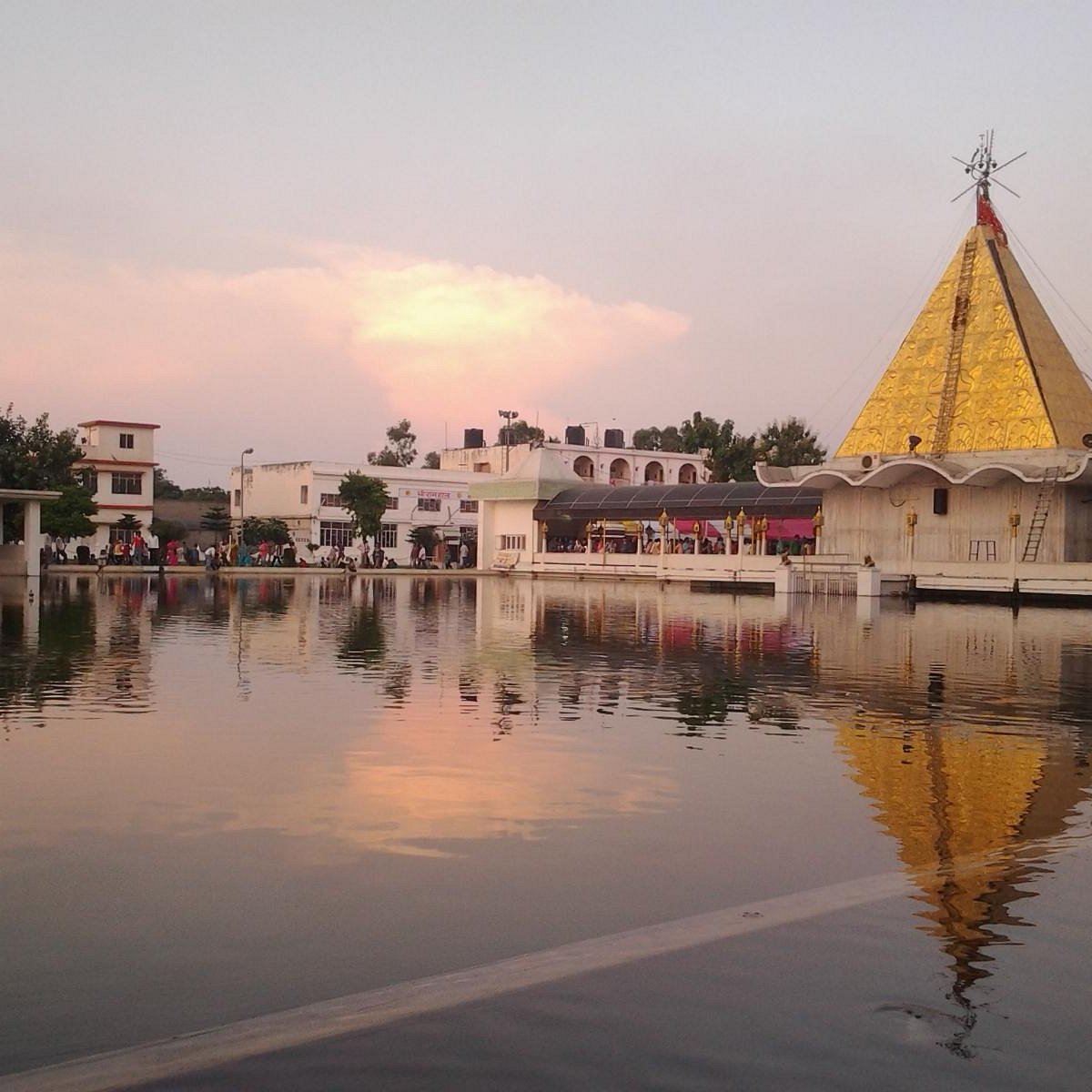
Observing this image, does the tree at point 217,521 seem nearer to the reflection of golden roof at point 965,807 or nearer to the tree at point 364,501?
the tree at point 364,501

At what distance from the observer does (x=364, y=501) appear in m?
68.4

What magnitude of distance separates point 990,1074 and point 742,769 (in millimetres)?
5102

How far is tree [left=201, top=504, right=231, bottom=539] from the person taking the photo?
7306 cm

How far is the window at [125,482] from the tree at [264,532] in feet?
19.4

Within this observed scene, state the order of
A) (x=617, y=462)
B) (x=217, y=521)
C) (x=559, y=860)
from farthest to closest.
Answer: (x=617, y=462) → (x=217, y=521) → (x=559, y=860)

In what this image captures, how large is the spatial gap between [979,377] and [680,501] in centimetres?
1469

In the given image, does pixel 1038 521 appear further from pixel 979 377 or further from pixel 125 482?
pixel 125 482

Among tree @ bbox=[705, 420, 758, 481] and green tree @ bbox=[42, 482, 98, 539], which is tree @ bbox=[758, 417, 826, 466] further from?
green tree @ bbox=[42, 482, 98, 539]

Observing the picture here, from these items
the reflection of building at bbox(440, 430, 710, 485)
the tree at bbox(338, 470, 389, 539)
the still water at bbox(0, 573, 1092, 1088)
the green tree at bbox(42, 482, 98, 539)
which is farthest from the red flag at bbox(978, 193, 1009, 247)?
the reflection of building at bbox(440, 430, 710, 485)

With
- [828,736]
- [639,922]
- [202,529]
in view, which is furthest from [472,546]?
[639,922]

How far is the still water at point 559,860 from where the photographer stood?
14.0 ft

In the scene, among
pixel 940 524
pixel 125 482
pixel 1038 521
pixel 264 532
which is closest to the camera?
pixel 1038 521

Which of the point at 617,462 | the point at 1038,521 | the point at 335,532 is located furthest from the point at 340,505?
the point at 1038,521

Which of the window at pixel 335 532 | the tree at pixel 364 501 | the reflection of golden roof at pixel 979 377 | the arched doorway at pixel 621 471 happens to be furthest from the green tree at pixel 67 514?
the arched doorway at pixel 621 471
